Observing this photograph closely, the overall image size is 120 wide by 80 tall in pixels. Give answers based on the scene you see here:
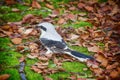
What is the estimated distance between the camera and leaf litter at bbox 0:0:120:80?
4598mm

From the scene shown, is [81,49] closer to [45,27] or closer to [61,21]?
[45,27]

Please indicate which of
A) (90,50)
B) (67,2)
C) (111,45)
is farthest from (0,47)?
(67,2)

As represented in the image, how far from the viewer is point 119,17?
273 inches

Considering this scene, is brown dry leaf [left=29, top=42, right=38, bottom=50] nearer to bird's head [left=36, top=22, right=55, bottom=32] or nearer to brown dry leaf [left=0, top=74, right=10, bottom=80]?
bird's head [left=36, top=22, right=55, bottom=32]

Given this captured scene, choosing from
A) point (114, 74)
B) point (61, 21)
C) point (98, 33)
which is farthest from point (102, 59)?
point (61, 21)

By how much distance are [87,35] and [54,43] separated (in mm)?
1028

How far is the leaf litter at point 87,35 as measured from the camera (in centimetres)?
460

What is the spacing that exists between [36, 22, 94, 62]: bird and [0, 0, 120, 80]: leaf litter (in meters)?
0.12

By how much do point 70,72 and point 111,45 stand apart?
55.8 inches

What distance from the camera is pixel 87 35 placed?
5719mm

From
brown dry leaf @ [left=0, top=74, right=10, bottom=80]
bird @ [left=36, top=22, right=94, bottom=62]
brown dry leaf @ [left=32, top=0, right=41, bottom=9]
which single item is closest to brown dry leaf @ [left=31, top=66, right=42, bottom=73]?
brown dry leaf @ [left=0, top=74, right=10, bottom=80]

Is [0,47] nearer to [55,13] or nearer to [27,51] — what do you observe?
[27,51]

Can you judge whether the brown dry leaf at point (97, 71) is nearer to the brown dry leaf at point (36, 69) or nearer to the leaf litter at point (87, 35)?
the leaf litter at point (87, 35)

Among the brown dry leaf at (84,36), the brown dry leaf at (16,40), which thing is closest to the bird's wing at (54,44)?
the brown dry leaf at (16,40)
